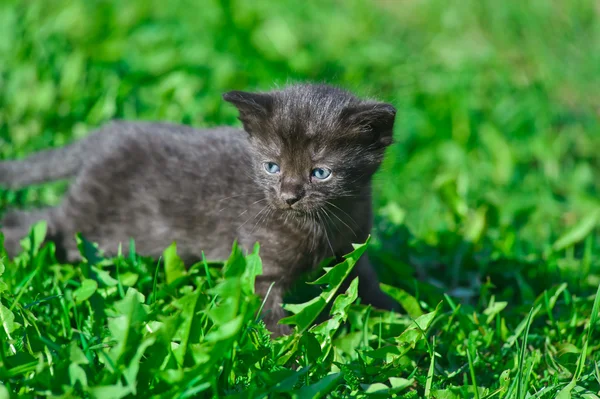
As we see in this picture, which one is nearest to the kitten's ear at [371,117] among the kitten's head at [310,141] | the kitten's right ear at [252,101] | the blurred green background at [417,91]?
the kitten's head at [310,141]

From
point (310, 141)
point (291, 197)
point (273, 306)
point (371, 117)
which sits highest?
point (371, 117)

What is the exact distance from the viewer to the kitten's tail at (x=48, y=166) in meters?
4.11

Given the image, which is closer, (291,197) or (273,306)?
(291,197)

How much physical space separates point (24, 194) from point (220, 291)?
99.7 inches

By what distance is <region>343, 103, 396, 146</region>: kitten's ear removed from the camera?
320 centimetres

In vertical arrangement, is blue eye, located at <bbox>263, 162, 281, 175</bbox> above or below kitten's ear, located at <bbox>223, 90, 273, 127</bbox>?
below

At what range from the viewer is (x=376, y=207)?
4891mm

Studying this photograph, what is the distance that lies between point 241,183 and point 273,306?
0.71m

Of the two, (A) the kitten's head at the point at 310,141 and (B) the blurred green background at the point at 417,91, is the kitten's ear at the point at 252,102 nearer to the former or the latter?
(A) the kitten's head at the point at 310,141

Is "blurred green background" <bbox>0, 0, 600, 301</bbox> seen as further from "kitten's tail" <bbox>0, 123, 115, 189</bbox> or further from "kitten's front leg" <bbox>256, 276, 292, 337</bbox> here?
"kitten's front leg" <bbox>256, 276, 292, 337</bbox>

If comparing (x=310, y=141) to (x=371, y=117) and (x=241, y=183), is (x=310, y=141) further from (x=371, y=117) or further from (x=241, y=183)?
(x=241, y=183)

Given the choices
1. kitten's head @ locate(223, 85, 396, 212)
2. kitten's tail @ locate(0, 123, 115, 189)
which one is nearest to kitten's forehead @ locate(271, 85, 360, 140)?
kitten's head @ locate(223, 85, 396, 212)

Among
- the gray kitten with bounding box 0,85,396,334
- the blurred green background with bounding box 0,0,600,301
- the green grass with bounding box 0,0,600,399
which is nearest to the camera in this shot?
the green grass with bounding box 0,0,600,399

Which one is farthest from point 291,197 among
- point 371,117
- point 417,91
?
point 417,91
